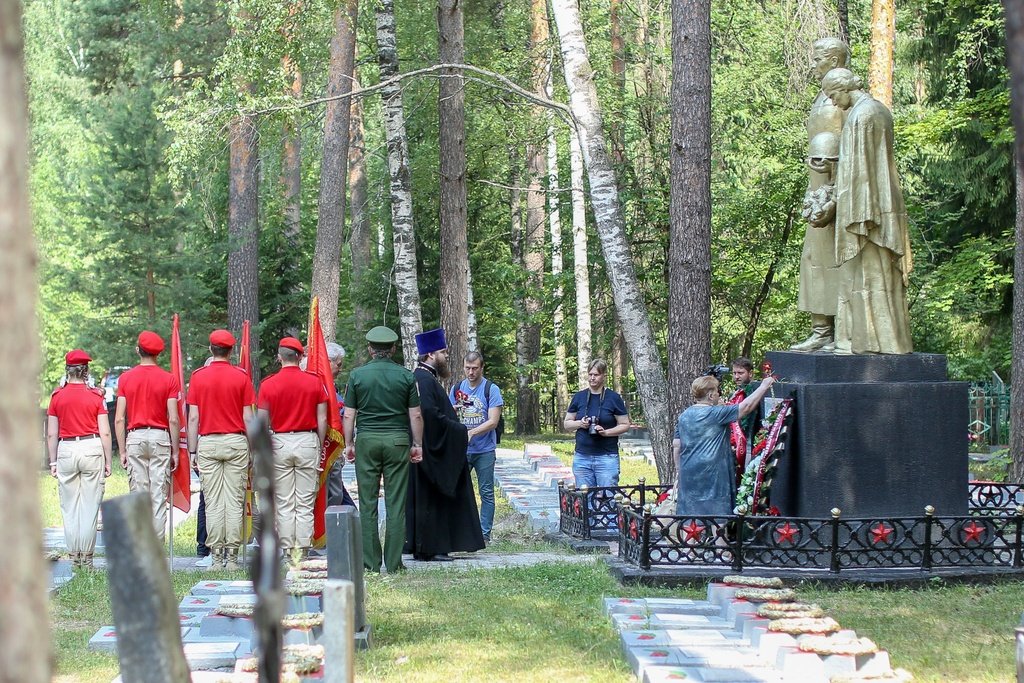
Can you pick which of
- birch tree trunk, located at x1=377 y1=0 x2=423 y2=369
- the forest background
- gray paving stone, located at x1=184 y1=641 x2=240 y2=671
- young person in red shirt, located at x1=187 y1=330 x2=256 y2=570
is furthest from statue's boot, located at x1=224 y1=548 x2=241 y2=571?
the forest background

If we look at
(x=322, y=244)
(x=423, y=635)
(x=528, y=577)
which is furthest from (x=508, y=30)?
(x=423, y=635)

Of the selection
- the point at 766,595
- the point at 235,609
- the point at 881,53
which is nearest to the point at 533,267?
the point at 881,53

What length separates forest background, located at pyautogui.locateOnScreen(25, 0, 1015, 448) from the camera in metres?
23.0

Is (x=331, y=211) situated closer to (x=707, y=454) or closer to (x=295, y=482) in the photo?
(x=295, y=482)

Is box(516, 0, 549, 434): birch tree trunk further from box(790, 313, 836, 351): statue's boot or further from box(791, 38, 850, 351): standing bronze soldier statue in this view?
box(790, 313, 836, 351): statue's boot

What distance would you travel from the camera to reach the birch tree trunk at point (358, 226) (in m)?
27.5

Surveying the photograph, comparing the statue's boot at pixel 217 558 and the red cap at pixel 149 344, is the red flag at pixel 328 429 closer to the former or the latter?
the statue's boot at pixel 217 558

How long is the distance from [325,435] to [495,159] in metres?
17.2

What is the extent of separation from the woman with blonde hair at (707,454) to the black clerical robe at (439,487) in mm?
1958

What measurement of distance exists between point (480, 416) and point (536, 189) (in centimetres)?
1217

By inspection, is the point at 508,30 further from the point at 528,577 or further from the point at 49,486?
the point at 528,577

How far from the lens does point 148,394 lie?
Answer: 1082 cm

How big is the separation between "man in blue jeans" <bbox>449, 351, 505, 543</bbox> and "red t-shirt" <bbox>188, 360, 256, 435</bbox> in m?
2.34

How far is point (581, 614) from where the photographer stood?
8.43 metres
